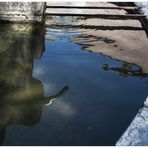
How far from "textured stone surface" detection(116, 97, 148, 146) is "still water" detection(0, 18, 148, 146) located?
0.69 feet

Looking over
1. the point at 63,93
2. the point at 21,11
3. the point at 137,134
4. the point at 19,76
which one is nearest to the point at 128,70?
the point at 63,93

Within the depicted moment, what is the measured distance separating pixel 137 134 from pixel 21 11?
3.16 meters

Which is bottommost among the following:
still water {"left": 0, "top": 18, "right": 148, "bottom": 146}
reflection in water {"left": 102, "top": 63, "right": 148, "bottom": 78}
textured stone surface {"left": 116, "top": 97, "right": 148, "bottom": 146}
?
still water {"left": 0, "top": 18, "right": 148, "bottom": 146}

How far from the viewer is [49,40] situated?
443cm

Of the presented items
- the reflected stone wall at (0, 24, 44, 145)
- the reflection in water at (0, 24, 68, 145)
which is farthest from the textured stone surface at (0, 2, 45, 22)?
the reflection in water at (0, 24, 68, 145)

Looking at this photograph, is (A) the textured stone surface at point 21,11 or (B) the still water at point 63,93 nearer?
(B) the still water at point 63,93

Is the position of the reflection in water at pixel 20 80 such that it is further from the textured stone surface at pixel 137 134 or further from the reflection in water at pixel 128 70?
the textured stone surface at pixel 137 134

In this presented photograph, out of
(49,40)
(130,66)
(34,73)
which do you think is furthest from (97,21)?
(34,73)

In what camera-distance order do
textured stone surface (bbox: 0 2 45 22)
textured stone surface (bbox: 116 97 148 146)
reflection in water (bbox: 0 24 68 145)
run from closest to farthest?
textured stone surface (bbox: 116 97 148 146), reflection in water (bbox: 0 24 68 145), textured stone surface (bbox: 0 2 45 22)

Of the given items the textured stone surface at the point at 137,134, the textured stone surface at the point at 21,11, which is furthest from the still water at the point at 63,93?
the textured stone surface at the point at 21,11

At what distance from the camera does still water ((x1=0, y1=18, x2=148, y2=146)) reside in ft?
8.43

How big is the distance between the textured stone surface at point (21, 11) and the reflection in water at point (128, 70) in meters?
1.64

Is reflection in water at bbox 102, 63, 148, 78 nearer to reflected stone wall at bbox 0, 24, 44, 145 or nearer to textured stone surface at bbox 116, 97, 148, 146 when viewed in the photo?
reflected stone wall at bbox 0, 24, 44, 145

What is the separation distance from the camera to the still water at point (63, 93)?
2568 mm
